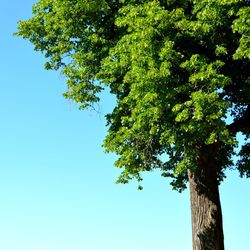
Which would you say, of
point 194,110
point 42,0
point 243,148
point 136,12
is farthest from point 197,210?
point 42,0

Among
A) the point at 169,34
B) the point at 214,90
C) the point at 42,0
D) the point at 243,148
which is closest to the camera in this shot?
the point at 214,90

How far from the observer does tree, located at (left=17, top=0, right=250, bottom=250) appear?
19.0 meters

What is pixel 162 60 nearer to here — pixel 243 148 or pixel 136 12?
pixel 136 12

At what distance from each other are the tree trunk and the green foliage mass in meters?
1.12

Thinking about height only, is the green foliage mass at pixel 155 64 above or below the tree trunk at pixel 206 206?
above

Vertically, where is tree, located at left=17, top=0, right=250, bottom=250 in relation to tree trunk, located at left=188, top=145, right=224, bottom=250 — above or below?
above

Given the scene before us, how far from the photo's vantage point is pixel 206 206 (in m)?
21.3

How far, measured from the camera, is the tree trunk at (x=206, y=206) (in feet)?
68.9

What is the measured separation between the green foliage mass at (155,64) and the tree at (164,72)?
0.04 m

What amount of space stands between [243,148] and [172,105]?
25.8ft

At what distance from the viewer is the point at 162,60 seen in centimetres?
1938

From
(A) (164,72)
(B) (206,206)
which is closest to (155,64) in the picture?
(A) (164,72)

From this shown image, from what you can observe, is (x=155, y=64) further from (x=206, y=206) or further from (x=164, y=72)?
(x=206, y=206)

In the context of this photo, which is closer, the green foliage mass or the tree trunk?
the green foliage mass
